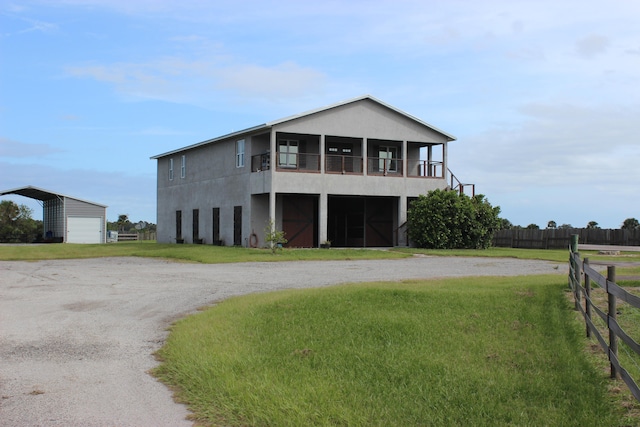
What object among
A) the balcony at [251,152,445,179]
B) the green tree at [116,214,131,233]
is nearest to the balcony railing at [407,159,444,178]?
the balcony at [251,152,445,179]

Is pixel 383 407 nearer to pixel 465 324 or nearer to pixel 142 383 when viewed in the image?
pixel 142 383

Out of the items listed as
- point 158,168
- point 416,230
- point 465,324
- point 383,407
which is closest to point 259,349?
point 383,407

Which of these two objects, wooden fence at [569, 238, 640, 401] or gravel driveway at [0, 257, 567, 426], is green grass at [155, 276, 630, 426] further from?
gravel driveway at [0, 257, 567, 426]

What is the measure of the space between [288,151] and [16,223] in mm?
32472

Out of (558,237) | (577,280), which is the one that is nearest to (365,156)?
(558,237)

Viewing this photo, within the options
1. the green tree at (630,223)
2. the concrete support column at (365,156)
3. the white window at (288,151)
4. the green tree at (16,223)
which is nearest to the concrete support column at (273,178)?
the white window at (288,151)

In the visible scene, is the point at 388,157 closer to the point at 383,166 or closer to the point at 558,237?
the point at 383,166

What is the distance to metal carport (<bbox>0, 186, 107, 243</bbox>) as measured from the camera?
5175 cm

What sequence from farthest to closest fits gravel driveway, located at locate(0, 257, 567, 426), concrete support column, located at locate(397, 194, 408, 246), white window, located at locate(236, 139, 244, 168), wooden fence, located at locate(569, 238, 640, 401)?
concrete support column, located at locate(397, 194, 408, 246)
white window, located at locate(236, 139, 244, 168)
gravel driveway, located at locate(0, 257, 567, 426)
wooden fence, located at locate(569, 238, 640, 401)

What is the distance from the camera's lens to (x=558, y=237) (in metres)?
43.0

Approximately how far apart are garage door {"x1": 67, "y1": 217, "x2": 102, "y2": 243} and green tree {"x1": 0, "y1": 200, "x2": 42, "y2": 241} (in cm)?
598

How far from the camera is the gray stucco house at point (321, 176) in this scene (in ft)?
105

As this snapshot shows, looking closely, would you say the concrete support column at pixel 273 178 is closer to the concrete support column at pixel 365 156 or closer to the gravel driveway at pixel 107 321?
the concrete support column at pixel 365 156

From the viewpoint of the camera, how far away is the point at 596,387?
A: 6664mm
